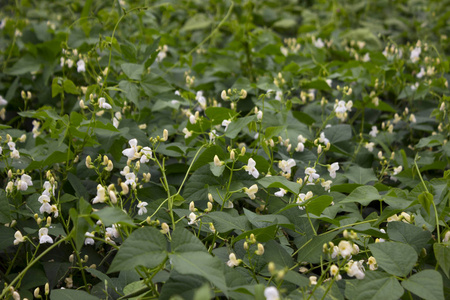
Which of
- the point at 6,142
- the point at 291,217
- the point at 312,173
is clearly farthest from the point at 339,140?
the point at 6,142

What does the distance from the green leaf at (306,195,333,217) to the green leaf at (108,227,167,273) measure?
1.80ft

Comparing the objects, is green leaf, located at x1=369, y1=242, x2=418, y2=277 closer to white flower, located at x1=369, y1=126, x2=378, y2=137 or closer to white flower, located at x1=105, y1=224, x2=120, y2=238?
white flower, located at x1=105, y1=224, x2=120, y2=238

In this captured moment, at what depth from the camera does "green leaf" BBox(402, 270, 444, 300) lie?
1.16 meters

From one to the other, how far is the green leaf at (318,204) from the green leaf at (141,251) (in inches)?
21.6

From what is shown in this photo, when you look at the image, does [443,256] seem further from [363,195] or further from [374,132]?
[374,132]

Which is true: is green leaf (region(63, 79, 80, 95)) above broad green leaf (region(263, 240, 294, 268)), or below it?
above

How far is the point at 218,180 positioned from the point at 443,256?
861 mm

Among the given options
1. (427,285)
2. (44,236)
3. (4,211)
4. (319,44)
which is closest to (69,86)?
(4,211)

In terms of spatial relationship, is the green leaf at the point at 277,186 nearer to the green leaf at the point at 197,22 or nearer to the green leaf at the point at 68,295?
the green leaf at the point at 68,295

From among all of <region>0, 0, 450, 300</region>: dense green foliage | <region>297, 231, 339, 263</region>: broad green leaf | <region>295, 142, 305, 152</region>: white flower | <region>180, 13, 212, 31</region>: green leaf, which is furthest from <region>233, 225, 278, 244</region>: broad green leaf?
<region>180, 13, 212, 31</region>: green leaf

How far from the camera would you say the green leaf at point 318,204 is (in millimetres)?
1420

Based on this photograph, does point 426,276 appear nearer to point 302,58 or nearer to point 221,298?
point 221,298

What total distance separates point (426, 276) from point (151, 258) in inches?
31.0

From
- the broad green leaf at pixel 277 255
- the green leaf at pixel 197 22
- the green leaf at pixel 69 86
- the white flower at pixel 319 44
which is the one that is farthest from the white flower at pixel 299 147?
the green leaf at pixel 197 22
